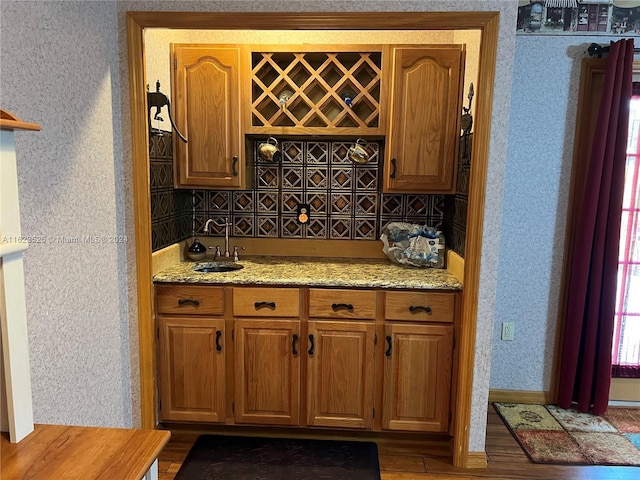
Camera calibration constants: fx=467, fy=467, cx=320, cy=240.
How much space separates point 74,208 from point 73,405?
29.5 inches

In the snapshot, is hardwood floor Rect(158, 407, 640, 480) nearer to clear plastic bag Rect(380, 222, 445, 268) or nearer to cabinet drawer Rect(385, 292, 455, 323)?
cabinet drawer Rect(385, 292, 455, 323)

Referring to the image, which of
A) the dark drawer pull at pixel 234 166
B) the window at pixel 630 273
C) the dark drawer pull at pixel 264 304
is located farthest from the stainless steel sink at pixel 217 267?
the window at pixel 630 273

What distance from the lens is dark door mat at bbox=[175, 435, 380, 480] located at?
2236 mm

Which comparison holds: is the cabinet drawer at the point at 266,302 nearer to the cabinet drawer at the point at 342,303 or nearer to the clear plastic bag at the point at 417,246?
the cabinet drawer at the point at 342,303

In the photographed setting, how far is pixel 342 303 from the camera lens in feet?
7.80

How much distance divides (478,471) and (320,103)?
2.08 m

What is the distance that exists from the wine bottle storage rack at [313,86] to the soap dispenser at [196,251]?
0.80m

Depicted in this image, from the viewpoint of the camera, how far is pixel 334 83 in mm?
2756

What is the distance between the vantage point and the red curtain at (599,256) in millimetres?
2561

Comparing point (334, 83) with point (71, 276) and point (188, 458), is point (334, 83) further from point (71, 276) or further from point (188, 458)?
point (188, 458)

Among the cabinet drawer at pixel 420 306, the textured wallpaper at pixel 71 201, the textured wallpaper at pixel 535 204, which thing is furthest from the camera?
the textured wallpaper at pixel 535 204

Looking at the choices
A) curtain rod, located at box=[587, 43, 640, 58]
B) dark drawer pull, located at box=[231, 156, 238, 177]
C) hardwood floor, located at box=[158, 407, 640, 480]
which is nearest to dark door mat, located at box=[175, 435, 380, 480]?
hardwood floor, located at box=[158, 407, 640, 480]

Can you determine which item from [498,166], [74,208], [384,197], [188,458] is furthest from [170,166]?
[498,166]

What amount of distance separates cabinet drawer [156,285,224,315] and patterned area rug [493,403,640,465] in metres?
1.80
